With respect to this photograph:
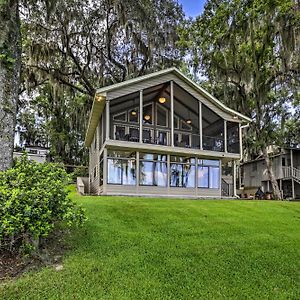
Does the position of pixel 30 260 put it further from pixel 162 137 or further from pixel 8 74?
pixel 162 137

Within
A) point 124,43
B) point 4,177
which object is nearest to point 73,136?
point 124,43

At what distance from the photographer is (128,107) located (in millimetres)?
15945

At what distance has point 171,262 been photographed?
223 inches

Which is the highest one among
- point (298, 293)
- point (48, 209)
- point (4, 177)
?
point (4, 177)

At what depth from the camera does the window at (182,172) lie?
16.0m

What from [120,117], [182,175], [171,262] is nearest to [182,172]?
[182,175]

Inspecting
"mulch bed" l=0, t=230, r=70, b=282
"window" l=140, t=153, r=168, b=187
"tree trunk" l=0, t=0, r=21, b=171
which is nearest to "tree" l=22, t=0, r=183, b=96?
"window" l=140, t=153, r=168, b=187

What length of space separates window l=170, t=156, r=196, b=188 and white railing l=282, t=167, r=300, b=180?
10.6 meters

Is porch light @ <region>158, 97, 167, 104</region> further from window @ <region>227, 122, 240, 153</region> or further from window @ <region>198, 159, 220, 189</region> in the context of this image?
window @ <region>227, 122, 240, 153</region>

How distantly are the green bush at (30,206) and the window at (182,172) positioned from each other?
10.2 meters

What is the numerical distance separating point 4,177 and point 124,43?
16.8 m

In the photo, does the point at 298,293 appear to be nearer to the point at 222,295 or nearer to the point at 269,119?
the point at 222,295

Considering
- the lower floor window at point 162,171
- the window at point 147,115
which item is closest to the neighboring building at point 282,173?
the lower floor window at point 162,171

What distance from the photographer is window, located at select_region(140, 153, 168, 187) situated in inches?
607
